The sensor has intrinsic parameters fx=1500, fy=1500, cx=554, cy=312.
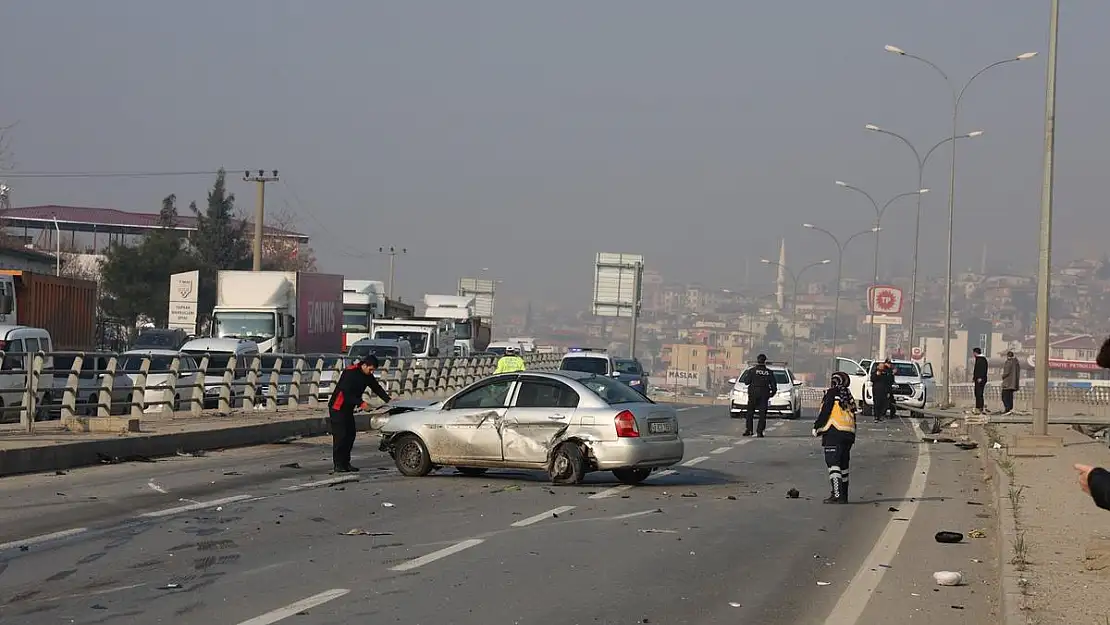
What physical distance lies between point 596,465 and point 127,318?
62.6 m

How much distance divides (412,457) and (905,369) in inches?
1268

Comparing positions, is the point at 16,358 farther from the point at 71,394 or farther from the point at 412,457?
the point at 412,457

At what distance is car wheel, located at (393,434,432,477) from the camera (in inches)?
749

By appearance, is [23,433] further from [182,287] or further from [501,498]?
[182,287]

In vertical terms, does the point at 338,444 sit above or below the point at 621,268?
Result: below

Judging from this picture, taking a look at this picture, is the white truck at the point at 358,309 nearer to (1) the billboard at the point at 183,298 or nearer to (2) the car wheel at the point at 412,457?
(1) the billboard at the point at 183,298

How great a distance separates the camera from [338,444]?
19.7 meters

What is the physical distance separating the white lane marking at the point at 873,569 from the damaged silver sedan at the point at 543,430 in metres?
3.19

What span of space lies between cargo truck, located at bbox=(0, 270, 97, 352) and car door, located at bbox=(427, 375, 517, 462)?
21.1m

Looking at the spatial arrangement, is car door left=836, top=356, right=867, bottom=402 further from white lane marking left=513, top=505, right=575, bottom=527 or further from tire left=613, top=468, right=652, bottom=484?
white lane marking left=513, top=505, right=575, bottom=527

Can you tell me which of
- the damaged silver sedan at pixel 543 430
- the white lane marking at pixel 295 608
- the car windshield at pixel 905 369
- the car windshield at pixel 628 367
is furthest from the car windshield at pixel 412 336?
the white lane marking at pixel 295 608

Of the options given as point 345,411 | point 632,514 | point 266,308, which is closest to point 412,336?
point 266,308

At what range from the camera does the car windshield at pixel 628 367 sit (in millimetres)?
47219

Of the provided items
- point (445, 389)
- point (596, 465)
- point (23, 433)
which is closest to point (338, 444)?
point (596, 465)
